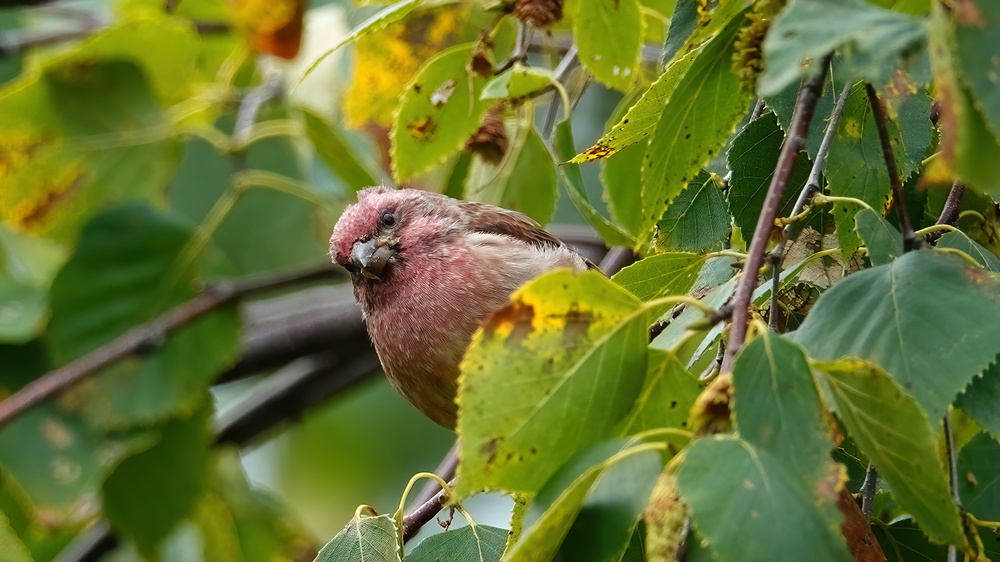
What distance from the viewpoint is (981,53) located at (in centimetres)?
121

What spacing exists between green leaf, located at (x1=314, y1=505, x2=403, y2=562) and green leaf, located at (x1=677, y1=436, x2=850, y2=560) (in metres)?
1.04

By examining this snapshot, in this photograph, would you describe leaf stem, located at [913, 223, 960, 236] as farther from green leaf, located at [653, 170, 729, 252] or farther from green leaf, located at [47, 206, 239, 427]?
green leaf, located at [47, 206, 239, 427]

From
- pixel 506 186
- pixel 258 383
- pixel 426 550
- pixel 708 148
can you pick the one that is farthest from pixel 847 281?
pixel 258 383

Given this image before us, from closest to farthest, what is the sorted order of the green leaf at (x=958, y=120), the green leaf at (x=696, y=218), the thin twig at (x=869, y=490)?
the green leaf at (x=958, y=120)
the thin twig at (x=869, y=490)
the green leaf at (x=696, y=218)

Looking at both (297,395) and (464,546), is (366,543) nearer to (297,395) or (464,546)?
(464,546)

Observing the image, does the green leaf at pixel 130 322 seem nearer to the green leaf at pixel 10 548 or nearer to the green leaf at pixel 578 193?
the green leaf at pixel 10 548

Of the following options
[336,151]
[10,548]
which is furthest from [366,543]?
[336,151]

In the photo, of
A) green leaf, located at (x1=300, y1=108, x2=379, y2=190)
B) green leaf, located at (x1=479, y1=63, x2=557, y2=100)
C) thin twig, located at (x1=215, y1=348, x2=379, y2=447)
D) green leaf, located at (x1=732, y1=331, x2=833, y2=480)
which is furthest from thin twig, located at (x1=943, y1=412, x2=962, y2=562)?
thin twig, located at (x1=215, y1=348, x2=379, y2=447)

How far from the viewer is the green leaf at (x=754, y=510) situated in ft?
4.00

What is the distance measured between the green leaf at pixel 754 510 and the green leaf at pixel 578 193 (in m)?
1.47

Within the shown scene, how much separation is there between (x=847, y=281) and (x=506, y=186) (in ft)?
5.34

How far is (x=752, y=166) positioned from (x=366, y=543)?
1.20m

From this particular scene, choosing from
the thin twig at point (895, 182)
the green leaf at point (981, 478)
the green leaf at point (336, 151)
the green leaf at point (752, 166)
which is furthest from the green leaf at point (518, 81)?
the green leaf at point (336, 151)

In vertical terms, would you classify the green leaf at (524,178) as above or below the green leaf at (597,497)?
below
